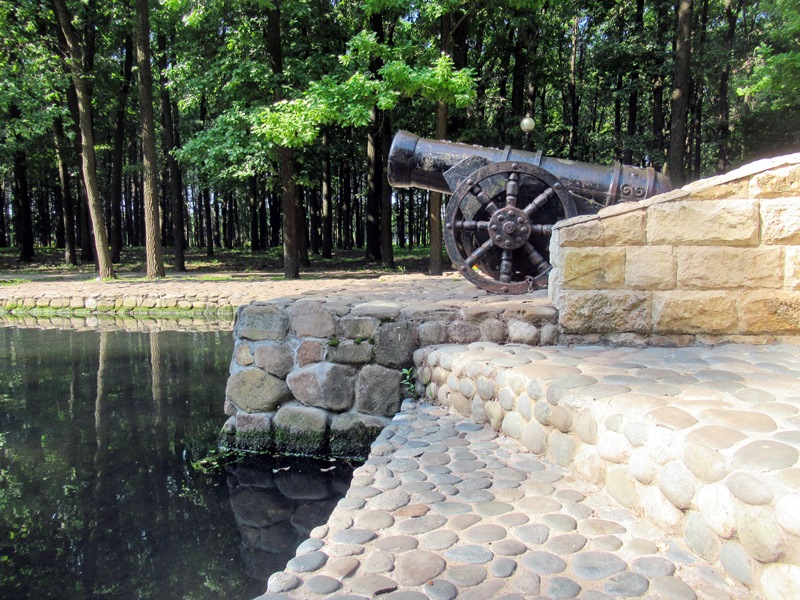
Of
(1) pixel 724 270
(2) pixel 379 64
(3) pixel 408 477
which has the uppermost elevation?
(2) pixel 379 64

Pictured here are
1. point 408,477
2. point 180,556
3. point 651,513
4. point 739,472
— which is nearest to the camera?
point 739,472

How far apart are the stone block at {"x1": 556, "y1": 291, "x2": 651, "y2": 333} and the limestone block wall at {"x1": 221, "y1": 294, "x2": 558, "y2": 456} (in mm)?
230

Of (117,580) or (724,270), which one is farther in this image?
(724,270)

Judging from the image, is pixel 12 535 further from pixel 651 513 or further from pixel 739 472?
pixel 739 472

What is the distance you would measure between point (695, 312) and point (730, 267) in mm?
345

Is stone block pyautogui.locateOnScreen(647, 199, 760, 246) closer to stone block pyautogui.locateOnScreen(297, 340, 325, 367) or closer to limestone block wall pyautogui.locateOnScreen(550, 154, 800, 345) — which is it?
limestone block wall pyautogui.locateOnScreen(550, 154, 800, 345)

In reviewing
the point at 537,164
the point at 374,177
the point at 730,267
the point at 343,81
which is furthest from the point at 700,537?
the point at 374,177

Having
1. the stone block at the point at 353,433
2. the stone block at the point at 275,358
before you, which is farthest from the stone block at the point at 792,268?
the stone block at the point at 275,358

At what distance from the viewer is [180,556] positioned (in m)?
3.19

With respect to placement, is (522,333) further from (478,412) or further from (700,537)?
(700,537)

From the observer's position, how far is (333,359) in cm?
467

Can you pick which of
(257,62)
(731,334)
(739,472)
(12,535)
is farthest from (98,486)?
(257,62)

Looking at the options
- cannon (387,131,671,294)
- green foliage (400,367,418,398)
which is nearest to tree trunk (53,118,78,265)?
cannon (387,131,671,294)

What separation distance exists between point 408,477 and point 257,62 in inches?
453
